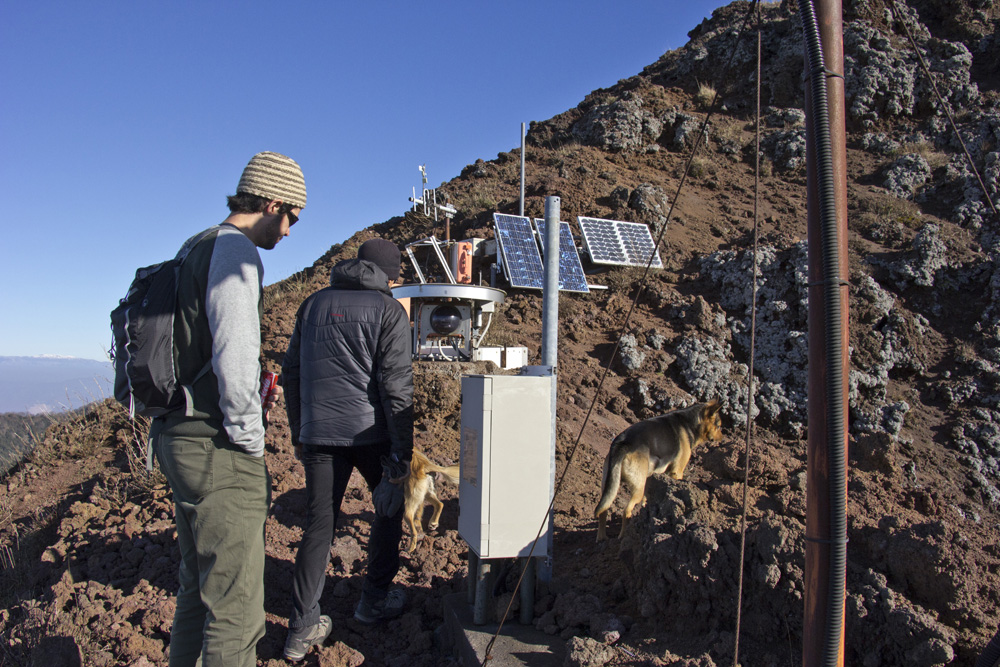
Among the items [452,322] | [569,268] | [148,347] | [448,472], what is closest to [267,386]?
[148,347]

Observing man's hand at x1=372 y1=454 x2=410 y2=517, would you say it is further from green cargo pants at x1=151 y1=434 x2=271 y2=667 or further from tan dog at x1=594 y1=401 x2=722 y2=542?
tan dog at x1=594 y1=401 x2=722 y2=542

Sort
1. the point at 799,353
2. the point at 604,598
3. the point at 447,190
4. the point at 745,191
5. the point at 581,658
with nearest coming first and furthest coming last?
the point at 581,658, the point at 604,598, the point at 799,353, the point at 745,191, the point at 447,190

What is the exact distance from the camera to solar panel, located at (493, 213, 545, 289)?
44.1 ft

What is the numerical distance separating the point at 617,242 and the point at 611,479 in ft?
36.6

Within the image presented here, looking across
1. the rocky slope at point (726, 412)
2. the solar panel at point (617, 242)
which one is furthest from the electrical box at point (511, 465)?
the solar panel at point (617, 242)

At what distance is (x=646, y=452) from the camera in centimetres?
461

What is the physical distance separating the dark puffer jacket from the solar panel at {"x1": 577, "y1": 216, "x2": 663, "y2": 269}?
444 inches

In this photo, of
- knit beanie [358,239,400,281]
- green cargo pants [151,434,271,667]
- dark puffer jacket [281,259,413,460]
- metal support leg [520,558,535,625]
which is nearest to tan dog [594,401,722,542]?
metal support leg [520,558,535,625]

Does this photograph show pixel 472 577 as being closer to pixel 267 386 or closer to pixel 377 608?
pixel 377 608

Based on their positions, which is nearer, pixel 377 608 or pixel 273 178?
pixel 273 178

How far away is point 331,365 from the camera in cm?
337

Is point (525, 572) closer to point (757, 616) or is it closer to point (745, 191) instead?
point (757, 616)

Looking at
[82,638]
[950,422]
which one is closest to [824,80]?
[82,638]

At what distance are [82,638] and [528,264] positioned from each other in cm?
1124
